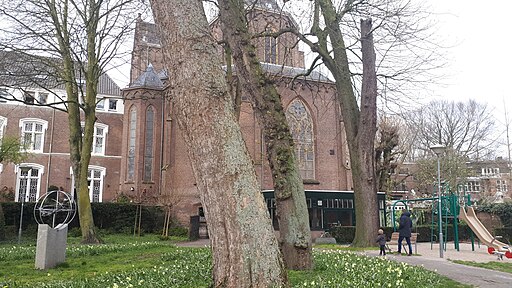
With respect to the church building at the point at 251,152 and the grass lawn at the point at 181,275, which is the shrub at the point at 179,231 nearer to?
the church building at the point at 251,152

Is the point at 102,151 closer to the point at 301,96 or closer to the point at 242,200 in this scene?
the point at 301,96

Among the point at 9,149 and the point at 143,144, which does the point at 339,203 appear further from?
the point at 9,149

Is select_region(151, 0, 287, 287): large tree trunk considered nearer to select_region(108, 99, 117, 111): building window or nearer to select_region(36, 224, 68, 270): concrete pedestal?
select_region(36, 224, 68, 270): concrete pedestal

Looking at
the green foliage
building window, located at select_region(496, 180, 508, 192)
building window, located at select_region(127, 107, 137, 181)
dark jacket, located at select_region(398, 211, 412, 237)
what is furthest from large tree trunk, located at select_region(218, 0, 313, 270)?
building window, located at select_region(496, 180, 508, 192)

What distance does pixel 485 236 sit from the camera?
16.9m

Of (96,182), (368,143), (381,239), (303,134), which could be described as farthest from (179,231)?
(381,239)

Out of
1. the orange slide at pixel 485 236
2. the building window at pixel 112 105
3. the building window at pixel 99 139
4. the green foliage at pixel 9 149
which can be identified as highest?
the building window at pixel 112 105

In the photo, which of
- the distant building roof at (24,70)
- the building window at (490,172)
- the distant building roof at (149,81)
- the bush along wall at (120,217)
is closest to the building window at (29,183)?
the bush along wall at (120,217)

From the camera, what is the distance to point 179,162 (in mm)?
29000

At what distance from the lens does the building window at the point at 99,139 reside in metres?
38.2

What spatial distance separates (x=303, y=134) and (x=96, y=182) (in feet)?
61.6

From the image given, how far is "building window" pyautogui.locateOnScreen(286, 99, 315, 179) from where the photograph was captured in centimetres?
2980

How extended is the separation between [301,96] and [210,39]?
85.2 ft

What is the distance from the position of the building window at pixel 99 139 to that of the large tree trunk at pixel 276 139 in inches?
1289
